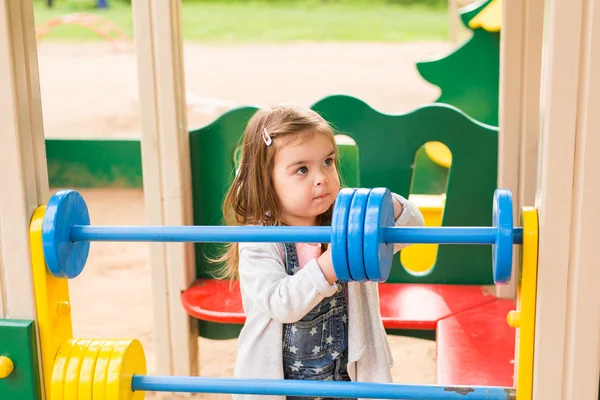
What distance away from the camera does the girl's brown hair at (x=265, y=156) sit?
149 centimetres

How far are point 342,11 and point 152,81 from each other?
16.2m

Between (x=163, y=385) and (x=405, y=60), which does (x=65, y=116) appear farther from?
(x=163, y=385)

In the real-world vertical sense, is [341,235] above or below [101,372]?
above

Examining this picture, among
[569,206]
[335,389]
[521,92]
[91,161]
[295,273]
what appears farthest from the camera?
Answer: [91,161]

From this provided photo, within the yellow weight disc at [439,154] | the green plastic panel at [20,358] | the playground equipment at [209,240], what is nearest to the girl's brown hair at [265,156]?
the playground equipment at [209,240]

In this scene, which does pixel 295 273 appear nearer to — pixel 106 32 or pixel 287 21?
pixel 106 32

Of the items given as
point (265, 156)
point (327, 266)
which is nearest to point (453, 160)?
point (265, 156)

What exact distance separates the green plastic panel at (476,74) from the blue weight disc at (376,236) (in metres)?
2.26

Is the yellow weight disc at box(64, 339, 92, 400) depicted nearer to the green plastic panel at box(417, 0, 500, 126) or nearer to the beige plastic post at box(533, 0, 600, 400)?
the beige plastic post at box(533, 0, 600, 400)

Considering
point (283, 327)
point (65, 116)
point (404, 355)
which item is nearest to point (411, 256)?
point (404, 355)

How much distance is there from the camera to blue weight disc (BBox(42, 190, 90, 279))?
1.10 meters

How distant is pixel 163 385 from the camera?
119 cm

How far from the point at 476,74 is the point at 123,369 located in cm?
239

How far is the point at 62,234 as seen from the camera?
1.12 m
